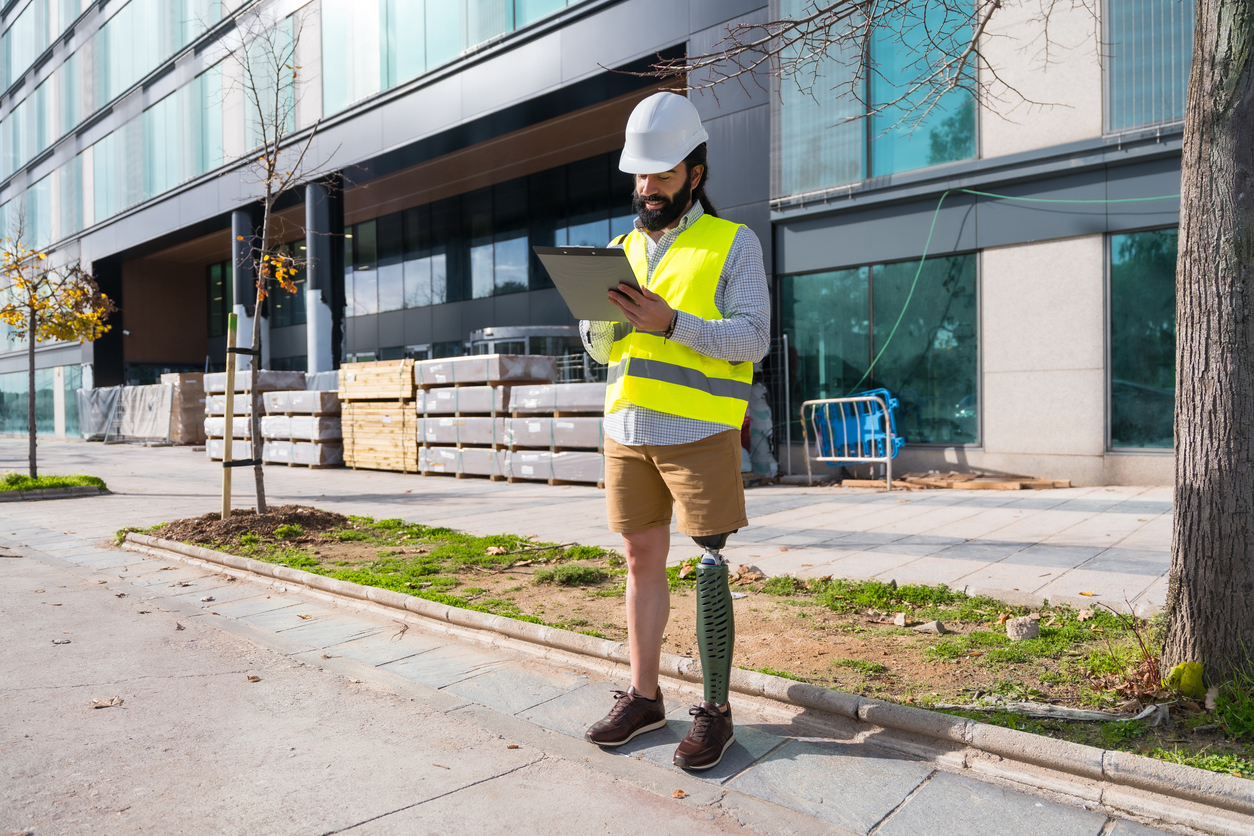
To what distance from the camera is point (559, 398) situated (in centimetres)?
1309

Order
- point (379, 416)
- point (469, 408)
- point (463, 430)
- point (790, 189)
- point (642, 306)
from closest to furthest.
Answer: point (642, 306) < point (790, 189) < point (469, 408) < point (463, 430) < point (379, 416)

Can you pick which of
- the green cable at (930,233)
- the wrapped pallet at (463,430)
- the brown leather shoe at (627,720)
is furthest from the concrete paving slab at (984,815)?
the wrapped pallet at (463,430)

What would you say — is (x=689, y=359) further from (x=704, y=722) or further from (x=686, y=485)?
(x=704, y=722)

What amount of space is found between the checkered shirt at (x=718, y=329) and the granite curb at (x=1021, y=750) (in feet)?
4.11

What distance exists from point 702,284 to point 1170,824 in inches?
85.9

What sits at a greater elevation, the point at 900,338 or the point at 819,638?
the point at 900,338

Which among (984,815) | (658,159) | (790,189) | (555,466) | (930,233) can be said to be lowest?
(984,815)

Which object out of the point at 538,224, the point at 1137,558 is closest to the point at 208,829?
the point at 1137,558

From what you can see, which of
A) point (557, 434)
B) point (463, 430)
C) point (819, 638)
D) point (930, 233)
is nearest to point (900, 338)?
point (930, 233)

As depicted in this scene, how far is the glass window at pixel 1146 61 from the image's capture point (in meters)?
10.7

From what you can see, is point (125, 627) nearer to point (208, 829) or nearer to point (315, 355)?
point (208, 829)

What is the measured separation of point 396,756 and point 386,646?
1.55 metres

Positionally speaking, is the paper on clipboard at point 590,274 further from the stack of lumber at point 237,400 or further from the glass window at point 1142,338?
the stack of lumber at point 237,400

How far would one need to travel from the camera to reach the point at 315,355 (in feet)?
71.9
